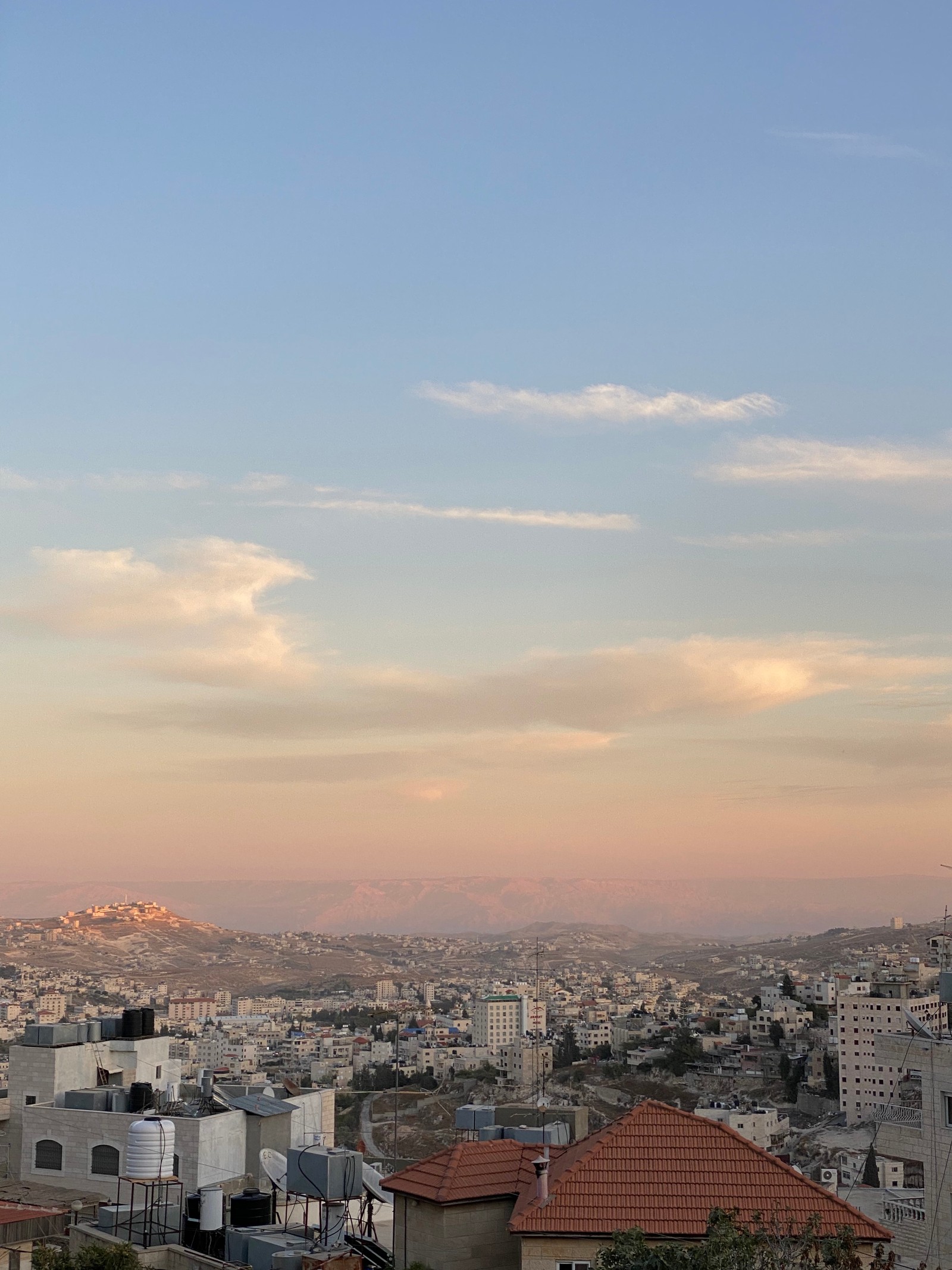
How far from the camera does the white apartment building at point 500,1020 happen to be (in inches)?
6117

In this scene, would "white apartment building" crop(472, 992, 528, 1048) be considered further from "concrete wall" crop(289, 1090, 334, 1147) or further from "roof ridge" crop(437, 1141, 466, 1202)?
"roof ridge" crop(437, 1141, 466, 1202)

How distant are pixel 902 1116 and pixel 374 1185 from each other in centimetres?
621

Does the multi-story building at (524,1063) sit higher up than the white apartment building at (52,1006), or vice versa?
the multi-story building at (524,1063)

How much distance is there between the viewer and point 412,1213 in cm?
1237

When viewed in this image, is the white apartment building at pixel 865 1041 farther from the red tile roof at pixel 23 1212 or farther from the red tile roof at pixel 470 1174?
the red tile roof at pixel 470 1174

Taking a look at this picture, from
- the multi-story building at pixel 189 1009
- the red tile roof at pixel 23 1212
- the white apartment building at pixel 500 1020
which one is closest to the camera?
the red tile roof at pixel 23 1212

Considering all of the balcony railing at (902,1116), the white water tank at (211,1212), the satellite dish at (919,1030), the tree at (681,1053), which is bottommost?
the tree at (681,1053)

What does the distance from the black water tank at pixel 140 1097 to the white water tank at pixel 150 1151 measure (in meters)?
7.00

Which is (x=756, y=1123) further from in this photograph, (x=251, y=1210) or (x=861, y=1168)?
(x=251, y=1210)

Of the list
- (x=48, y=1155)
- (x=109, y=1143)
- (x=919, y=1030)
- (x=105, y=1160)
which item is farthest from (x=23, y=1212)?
(x=919, y=1030)

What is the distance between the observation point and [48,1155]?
74.7ft

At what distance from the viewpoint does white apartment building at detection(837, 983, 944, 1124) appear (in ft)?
288

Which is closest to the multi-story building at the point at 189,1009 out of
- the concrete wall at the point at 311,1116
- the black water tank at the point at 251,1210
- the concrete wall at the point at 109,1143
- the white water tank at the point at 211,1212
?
the concrete wall at the point at 311,1116

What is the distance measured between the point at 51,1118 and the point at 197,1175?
377 cm
